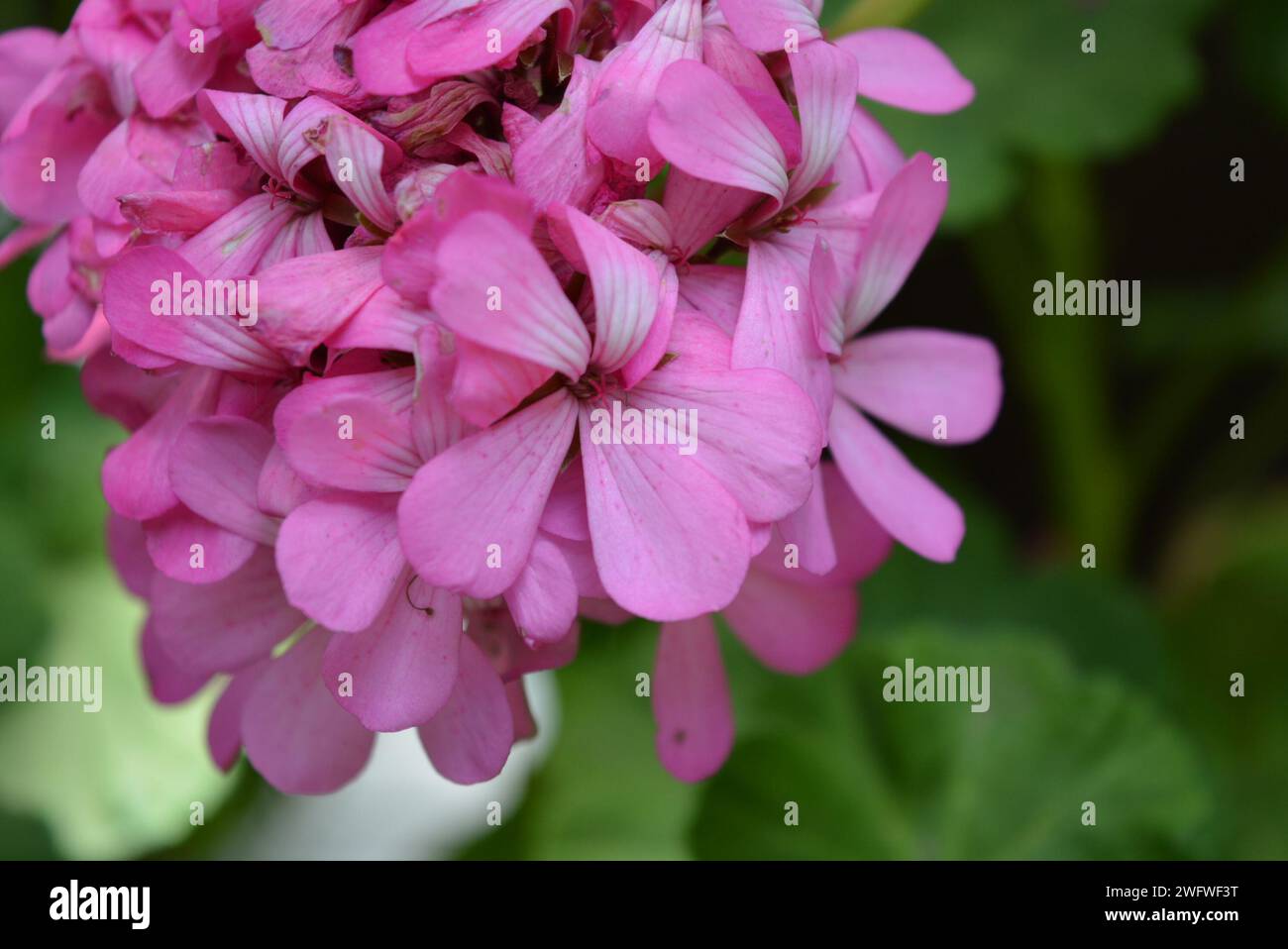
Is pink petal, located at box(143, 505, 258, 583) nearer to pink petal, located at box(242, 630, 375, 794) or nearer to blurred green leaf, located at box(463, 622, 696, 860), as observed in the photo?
pink petal, located at box(242, 630, 375, 794)

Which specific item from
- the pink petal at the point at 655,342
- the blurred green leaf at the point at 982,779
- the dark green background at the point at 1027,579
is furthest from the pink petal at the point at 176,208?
the blurred green leaf at the point at 982,779

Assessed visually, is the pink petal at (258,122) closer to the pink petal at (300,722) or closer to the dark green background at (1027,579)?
the pink petal at (300,722)

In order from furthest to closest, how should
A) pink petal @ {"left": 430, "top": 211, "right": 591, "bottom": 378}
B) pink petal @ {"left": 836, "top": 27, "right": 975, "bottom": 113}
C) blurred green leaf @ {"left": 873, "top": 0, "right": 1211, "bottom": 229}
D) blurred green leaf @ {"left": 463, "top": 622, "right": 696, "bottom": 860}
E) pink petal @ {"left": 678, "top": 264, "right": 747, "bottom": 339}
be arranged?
blurred green leaf @ {"left": 463, "top": 622, "right": 696, "bottom": 860}, blurred green leaf @ {"left": 873, "top": 0, "right": 1211, "bottom": 229}, pink petal @ {"left": 836, "top": 27, "right": 975, "bottom": 113}, pink petal @ {"left": 678, "top": 264, "right": 747, "bottom": 339}, pink petal @ {"left": 430, "top": 211, "right": 591, "bottom": 378}

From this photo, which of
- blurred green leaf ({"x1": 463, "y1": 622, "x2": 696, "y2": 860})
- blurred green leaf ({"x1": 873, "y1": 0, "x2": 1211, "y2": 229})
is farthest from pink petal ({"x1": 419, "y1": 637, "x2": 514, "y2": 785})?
blurred green leaf ({"x1": 873, "y1": 0, "x2": 1211, "y2": 229})

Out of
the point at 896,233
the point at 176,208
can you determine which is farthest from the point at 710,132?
the point at 176,208

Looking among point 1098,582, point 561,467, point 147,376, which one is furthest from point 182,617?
point 1098,582
